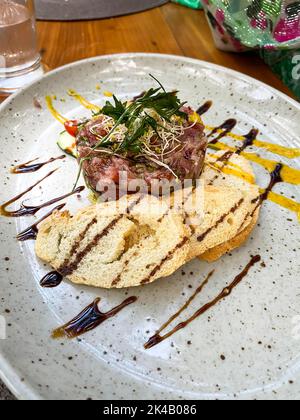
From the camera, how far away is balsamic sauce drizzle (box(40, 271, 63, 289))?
1865mm

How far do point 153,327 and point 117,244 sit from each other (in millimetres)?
398

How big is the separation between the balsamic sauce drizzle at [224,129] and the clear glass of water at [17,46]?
4.50 ft

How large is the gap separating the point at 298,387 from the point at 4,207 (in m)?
1.64

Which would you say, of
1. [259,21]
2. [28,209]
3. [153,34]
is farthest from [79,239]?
[153,34]

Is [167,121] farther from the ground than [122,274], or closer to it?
farther from the ground

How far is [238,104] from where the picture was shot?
9.18 feet

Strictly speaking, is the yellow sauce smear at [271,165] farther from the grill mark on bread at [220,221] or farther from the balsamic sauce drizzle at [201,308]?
the balsamic sauce drizzle at [201,308]

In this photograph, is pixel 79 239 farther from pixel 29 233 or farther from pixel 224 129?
pixel 224 129

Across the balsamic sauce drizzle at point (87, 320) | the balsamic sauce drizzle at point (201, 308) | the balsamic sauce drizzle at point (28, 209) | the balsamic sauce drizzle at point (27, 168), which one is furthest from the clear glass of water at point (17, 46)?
the balsamic sauce drizzle at point (201, 308)

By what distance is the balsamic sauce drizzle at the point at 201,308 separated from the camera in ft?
5.65

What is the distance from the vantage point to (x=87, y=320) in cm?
177
